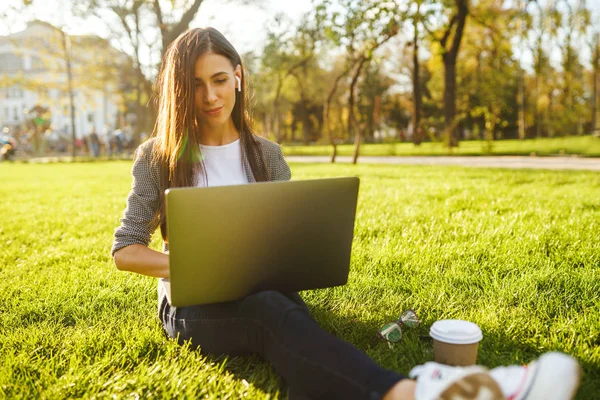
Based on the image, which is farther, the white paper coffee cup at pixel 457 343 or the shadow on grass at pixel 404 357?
the shadow on grass at pixel 404 357

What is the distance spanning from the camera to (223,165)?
8.80ft

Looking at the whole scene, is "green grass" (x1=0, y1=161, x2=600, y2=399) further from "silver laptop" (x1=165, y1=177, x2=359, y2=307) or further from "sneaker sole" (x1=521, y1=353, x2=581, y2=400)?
"sneaker sole" (x1=521, y1=353, x2=581, y2=400)

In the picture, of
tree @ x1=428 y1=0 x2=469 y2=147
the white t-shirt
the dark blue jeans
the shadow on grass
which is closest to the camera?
the dark blue jeans

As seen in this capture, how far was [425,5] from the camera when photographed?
10.1 m

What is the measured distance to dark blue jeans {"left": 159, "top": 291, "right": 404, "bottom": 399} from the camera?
165 cm

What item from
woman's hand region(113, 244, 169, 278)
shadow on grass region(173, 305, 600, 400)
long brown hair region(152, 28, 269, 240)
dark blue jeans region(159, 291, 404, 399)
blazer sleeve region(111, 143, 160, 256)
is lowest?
shadow on grass region(173, 305, 600, 400)

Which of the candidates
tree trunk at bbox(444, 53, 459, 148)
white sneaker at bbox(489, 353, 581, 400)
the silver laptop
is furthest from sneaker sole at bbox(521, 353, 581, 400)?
tree trunk at bbox(444, 53, 459, 148)

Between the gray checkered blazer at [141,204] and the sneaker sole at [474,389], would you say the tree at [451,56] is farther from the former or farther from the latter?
the sneaker sole at [474,389]

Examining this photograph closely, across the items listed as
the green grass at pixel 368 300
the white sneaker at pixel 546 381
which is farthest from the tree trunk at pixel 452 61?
the white sneaker at pixel 546 381

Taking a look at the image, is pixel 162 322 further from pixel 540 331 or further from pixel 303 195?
pixel 540 331

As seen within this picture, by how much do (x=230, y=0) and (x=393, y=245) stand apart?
59.5 feet

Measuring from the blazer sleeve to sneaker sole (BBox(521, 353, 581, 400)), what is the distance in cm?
158

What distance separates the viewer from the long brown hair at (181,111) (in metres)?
2.38

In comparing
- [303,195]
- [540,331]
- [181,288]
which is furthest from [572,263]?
[181,288]
